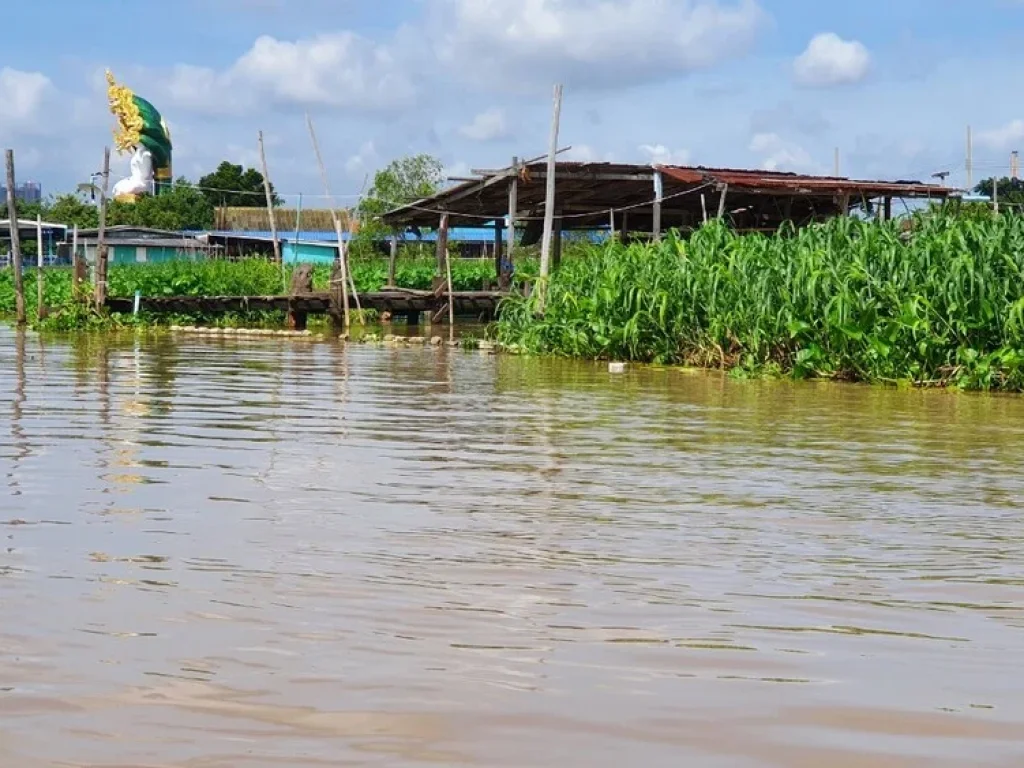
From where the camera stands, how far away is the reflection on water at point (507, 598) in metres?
2.62

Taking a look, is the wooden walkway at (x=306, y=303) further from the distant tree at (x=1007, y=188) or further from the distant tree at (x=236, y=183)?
the distant tree at (x=236, y=183)

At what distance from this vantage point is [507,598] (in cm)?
371

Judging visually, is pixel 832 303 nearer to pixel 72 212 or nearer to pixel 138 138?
pixel 72 212

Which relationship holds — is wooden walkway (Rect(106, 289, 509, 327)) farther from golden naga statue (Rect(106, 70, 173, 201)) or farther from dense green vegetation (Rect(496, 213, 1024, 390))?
golden naga statue (Rect(106, 70, 173, 201))

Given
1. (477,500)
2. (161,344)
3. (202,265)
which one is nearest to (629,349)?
(161,344)

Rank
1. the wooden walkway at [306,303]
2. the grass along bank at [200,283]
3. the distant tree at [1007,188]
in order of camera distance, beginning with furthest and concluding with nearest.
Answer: the distant tree at [1007,188], the wooden walkway at [306,303], the grass along bank at [200,283]

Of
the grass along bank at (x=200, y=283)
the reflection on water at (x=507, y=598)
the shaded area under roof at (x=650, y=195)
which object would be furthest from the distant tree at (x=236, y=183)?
the reflection on water at (x=507, y=598)

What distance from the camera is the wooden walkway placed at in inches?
975

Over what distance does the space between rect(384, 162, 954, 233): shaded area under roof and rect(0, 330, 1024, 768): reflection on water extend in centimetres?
1352

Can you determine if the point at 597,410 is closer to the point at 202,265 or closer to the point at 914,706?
the point at 914,706

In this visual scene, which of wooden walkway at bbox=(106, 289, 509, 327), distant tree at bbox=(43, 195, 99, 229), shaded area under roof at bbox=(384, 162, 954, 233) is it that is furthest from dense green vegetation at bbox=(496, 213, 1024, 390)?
distant tree at bbox=(43, 195, 99, 229)

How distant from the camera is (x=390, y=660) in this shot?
3.08 metres

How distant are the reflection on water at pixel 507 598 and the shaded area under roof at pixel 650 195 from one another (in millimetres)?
Answer: 13519

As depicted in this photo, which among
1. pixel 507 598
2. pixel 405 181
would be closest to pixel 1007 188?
pixel 405 181
